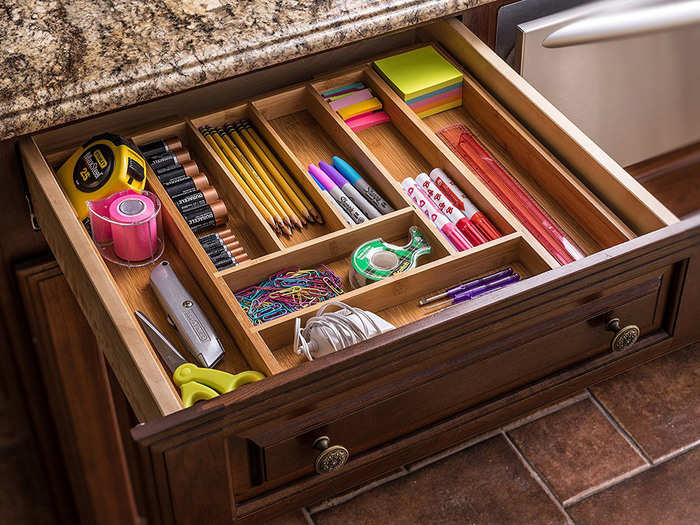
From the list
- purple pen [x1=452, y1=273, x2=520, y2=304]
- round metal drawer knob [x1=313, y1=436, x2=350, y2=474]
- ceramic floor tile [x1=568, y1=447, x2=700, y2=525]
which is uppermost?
purple pen [x1=452, y1=273, x2=520, y2=304]

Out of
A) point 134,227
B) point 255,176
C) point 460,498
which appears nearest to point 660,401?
point 460,498

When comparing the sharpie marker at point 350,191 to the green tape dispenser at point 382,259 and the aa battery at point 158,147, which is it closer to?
the green tape dispenser at point 382,259

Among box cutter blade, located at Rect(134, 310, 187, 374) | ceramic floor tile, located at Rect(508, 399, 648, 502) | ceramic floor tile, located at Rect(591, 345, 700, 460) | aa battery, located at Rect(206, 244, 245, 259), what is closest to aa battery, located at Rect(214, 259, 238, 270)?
aa battery, located at Rect(206, 244, 245, 259)

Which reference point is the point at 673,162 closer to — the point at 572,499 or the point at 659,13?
the point at 659,13

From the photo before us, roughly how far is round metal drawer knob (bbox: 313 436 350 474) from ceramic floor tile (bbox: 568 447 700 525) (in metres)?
0.33

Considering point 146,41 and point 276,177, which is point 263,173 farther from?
point 146,41

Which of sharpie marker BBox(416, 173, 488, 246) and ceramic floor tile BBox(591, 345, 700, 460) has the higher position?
sharpie marker BBox(416, 173, 488, 246)

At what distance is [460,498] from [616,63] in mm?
805

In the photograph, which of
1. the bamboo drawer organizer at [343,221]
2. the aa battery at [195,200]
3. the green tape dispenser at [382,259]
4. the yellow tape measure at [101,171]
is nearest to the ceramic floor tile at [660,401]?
the bamboo drawer organizer at [343,221]

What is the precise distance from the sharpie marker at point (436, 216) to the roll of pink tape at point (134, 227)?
0.34 m

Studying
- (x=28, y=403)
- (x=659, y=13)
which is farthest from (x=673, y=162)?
(x=28, y=403)

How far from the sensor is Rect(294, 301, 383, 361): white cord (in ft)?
3.30

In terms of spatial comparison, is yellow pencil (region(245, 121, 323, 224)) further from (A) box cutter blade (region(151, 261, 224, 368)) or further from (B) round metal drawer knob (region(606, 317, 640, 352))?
(B) round metal drawer knob (region(606, 317, 640, 352))

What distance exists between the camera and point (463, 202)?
121 centimetres
